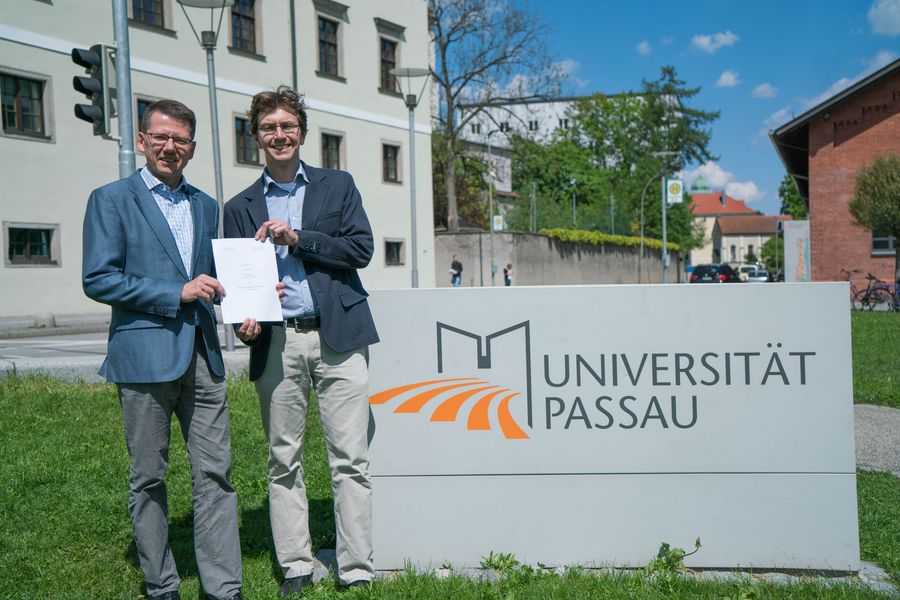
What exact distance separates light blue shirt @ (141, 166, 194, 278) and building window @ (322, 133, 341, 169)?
27782 mm

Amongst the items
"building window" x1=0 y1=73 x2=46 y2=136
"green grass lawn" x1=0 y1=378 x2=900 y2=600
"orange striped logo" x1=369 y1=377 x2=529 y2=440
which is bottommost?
"green grass lawn" x1=0 y1=378 x2=900 y2=600

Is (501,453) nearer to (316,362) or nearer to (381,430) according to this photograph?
(381,430)

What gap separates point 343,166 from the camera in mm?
31438

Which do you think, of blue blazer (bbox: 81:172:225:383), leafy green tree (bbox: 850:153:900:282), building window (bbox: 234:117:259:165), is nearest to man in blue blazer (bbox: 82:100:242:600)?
blue blazer (bbox: 81:172:225:383)

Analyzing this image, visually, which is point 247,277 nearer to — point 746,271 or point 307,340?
point 307,340

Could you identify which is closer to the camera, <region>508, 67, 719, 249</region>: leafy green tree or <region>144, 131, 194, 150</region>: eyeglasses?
<region>144, 131, 194, 150</region>: eyeglasses

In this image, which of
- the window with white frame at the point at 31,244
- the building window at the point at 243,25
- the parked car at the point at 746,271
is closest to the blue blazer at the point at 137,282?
the window with white frame at the point at 31,244

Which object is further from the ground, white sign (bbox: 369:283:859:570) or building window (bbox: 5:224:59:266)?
building window (bbox: 5:224:59:266)

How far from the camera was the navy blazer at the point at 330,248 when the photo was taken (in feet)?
11.8

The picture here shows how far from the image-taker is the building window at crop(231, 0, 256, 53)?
89.6 feet

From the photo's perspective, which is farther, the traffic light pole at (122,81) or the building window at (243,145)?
the building window at (243,145)

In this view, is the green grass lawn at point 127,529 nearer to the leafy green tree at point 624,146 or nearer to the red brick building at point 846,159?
the red brick building at point 846,159

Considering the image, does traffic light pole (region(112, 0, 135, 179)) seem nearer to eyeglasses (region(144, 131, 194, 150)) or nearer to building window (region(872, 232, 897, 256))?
eyeglasses (region(144, 131, 194, 150))

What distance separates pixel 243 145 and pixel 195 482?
25118 millimetres
